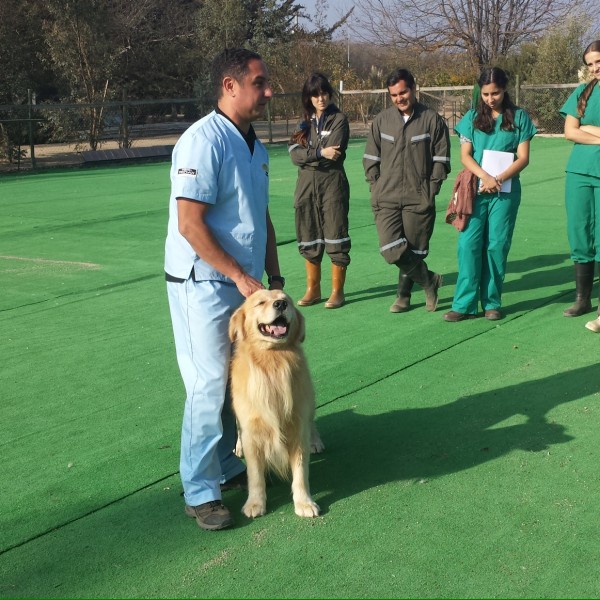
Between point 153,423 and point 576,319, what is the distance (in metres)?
4.01

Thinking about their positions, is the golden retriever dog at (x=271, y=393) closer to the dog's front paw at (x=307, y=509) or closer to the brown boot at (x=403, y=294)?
the dog's front paw at (x=307, y=509)

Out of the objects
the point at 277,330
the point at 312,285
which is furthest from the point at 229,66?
the point at 312,285

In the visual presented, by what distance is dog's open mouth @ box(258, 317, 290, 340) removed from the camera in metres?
3.95

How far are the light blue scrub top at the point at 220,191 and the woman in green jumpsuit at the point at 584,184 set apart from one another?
399cm

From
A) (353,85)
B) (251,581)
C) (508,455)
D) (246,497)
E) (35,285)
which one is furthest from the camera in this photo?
(353,85)

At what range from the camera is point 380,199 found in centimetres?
784

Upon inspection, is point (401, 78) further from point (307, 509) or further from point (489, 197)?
point (307, 509)

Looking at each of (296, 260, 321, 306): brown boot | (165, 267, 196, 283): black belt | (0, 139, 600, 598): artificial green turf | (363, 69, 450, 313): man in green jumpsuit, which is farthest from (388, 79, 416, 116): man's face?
(165, 267, 196, 283): black belt

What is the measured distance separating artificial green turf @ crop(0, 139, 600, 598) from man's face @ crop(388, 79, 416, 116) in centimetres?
185

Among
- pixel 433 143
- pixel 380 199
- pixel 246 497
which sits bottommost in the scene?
pixel 246 497

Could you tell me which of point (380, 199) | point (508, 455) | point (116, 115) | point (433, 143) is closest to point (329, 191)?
point (380, 199)

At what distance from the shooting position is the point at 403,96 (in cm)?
749

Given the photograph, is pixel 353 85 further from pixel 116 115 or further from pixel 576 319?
pixel 576 319

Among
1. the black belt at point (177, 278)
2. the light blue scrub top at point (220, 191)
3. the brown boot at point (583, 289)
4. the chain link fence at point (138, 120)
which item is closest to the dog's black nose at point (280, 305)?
the light blue scrub top at point (220, 191)
